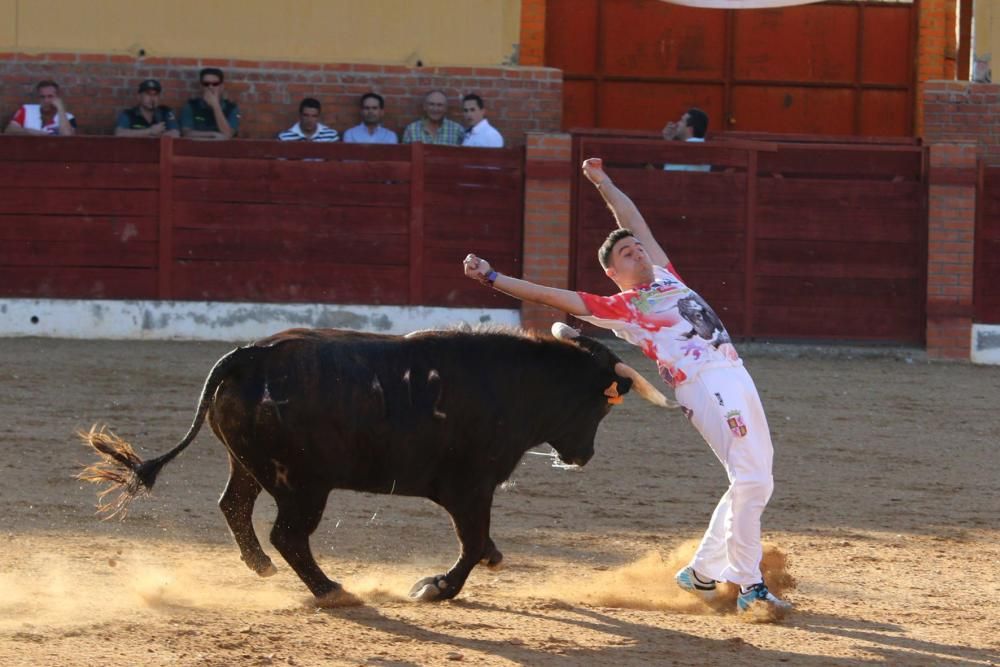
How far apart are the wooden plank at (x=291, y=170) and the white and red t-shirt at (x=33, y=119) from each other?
0.99 m

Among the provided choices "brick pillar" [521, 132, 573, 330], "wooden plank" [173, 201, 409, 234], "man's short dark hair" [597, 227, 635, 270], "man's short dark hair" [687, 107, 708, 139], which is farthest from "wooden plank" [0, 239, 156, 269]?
"man's short dark hair" [597, 227, 635, 270]

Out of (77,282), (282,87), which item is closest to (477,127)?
(282,87)

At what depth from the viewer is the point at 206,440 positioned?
7.79 meters

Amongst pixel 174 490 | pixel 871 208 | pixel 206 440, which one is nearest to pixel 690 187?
pixel 871 208

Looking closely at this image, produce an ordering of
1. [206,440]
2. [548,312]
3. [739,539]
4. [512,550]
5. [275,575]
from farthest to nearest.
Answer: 1. [548,312]
2. [206,440]
3. [512,550]
4. [275,575]
5. [739,539]

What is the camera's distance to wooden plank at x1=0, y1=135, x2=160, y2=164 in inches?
441

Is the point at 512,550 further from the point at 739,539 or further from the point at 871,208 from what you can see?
the point at 871,208

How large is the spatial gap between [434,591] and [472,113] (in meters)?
7.40

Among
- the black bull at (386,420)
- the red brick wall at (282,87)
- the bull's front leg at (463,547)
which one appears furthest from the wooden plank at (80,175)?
the bull's front leg at (463,547)

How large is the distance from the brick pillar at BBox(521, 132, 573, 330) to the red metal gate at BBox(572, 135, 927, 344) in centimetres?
12

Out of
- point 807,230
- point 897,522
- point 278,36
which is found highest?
point 278,36

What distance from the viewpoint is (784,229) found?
38.3 feet

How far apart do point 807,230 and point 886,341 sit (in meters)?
1.05

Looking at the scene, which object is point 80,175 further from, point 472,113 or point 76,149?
point 472,113
